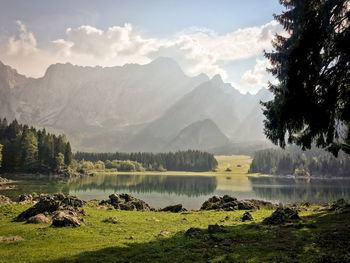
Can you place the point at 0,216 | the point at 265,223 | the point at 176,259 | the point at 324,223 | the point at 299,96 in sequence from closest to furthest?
the point at 176,259
the point at 299,96
the point at 324,223
the point at 265,223
the point at 0,216

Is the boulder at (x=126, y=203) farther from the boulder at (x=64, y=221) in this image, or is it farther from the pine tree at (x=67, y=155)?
the pine tree at (x=67, y=155)

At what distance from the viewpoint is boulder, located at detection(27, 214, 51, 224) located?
29453 mm

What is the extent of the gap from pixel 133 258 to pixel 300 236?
14083mm

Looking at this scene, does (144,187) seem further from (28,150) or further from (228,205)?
(228,205)

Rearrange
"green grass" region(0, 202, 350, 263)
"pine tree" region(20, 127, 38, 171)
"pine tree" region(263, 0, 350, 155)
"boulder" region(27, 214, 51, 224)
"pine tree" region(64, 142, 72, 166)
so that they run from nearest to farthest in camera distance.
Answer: "green grass" region(0, 202, 350, 263) < "pine tree" region(263, 0, 350, 155) < "boulder" region(27, 214, 51, 224) < "pine tree" region(20, 127, 38, 171) < "pine tree" region(64, 142, 72, 166)

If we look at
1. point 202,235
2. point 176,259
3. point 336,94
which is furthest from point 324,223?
point 176,259

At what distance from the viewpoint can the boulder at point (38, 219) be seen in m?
29.5

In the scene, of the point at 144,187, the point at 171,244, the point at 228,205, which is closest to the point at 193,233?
the point at 171,244

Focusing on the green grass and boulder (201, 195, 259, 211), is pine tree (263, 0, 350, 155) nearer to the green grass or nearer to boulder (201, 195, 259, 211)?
the green grass

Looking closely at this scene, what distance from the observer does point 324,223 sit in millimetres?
27656

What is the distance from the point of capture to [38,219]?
2989 cm

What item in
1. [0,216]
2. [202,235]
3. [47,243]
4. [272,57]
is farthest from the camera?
[272,57]

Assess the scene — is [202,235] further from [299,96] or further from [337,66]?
[337,66]

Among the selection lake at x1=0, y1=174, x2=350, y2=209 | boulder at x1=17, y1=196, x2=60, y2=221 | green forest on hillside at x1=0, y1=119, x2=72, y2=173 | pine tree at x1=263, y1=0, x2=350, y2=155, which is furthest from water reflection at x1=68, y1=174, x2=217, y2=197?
pine tree at x1=263, y1=0, x2=350, y2=155
